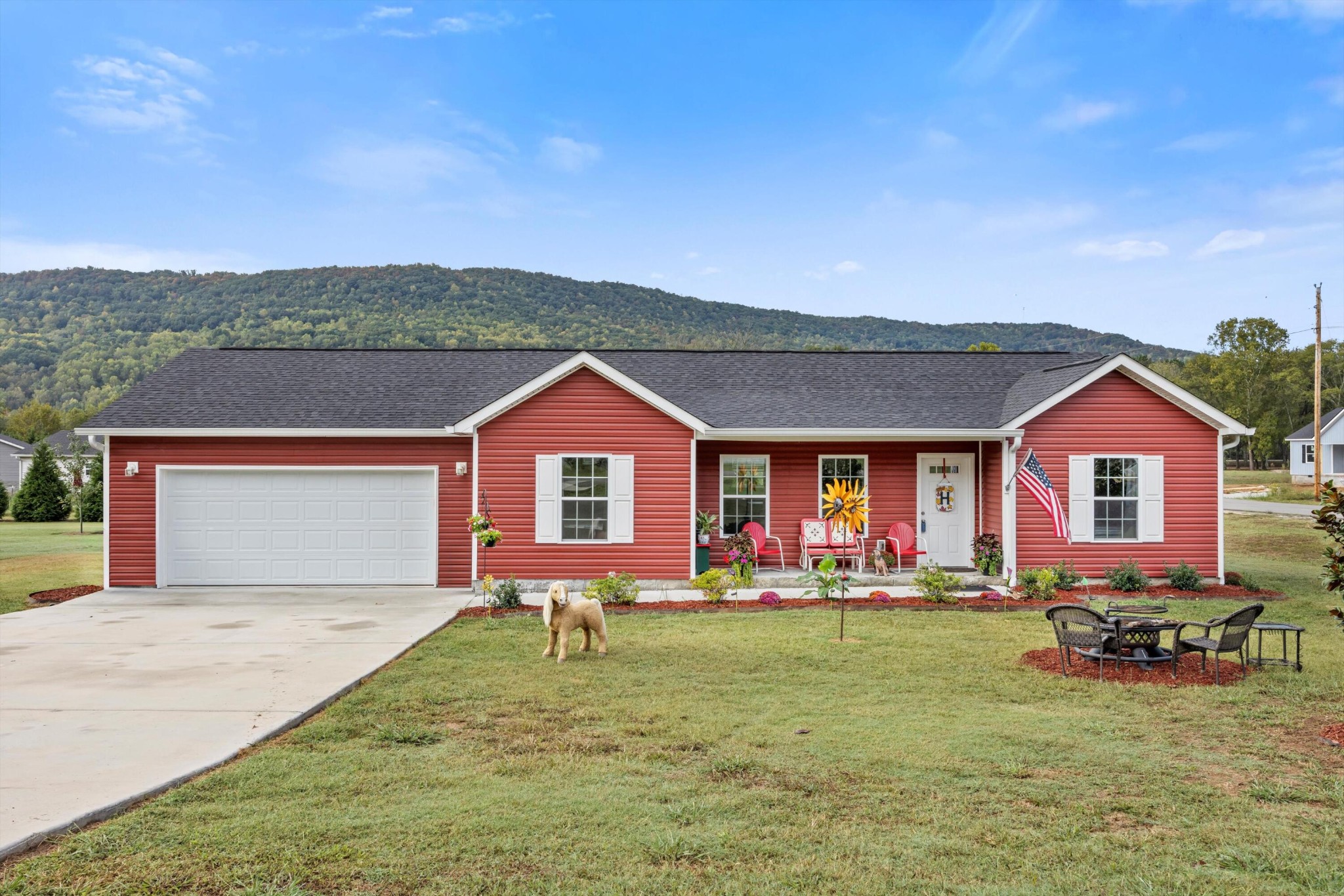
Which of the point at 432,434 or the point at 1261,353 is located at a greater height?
the point at 1261,353

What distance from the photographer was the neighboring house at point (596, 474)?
15.0m

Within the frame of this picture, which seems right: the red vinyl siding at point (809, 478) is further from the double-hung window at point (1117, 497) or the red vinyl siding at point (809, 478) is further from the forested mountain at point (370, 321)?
the forested mountain at point (370, 321)

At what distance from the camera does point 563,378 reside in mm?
14930

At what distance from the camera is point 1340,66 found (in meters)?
21.4

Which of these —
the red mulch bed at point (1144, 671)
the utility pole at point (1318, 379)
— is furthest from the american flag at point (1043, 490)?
the utility pole at point (1318, 379)

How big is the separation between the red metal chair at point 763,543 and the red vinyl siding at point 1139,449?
4.56m

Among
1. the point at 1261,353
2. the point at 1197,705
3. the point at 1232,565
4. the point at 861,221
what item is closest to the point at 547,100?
the point at 861,221

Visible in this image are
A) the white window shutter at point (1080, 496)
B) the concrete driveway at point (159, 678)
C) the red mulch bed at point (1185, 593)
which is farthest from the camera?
the white window shutter at point (1080, 496)

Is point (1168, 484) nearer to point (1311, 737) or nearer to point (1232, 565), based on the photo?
point (1232, 565)

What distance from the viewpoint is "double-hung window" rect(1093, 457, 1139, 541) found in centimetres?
1538

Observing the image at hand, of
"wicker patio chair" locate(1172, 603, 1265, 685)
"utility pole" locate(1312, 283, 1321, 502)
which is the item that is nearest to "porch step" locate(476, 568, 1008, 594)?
"wicker patio chair" locate(1172, 603, 1265, 685)

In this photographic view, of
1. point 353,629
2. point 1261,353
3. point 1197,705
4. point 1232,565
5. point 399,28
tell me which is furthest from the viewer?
point 1261,353

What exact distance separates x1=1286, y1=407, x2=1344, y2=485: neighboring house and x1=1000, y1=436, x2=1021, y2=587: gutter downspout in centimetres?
4404

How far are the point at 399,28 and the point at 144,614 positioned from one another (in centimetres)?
1990
